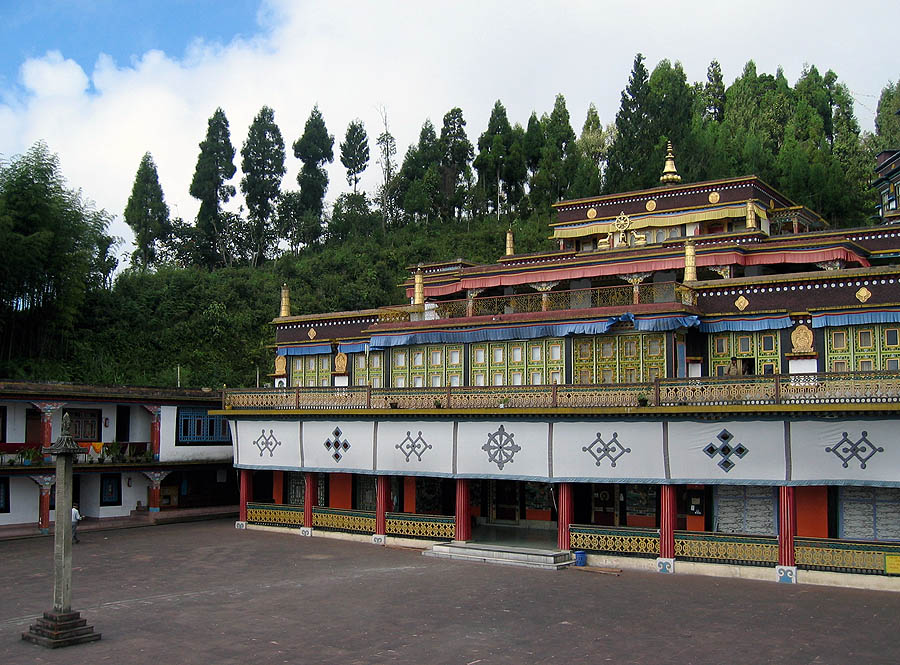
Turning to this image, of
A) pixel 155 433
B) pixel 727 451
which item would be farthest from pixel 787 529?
pixel 155 433

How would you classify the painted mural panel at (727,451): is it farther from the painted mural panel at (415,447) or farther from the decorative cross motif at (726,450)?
the painted mural panel at (415,447)

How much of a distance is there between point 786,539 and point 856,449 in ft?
8.56

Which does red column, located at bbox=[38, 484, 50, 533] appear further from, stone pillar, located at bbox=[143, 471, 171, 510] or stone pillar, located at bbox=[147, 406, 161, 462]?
stone pillar, located at bbox=[147, 406, 161, 462]

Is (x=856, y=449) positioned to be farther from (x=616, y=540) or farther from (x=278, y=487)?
(x=278, y=487)

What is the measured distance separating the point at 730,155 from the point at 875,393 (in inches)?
1426

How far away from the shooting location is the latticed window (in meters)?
32.6

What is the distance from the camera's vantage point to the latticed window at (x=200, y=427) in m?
32.6

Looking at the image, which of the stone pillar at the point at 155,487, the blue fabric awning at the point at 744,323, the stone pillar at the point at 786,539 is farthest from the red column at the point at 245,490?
the stone pillar at the point at 786,539

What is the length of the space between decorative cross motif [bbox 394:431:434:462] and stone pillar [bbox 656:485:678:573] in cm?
698

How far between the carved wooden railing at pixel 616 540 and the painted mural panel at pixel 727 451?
5.72 feet

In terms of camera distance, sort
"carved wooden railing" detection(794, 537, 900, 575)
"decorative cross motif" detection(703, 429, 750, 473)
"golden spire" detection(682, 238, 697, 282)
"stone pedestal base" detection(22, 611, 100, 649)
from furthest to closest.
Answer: "golden spire" detection(682, 238, 697, 282) < "decorative cross motif" detection(703, 429, 750, 473) < "carved wooden railing" detection(794, 537, 900, 575) < "stone pedestal base" detection(22, 611, 100, 649)

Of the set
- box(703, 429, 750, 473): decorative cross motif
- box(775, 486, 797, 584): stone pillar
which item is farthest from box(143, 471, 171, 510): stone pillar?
box(775, 486, 797, 584): stone pillar

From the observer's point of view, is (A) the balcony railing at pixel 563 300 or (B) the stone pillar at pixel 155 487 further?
(B) the stone pillar at pixel 155 487

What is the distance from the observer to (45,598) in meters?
18.2
